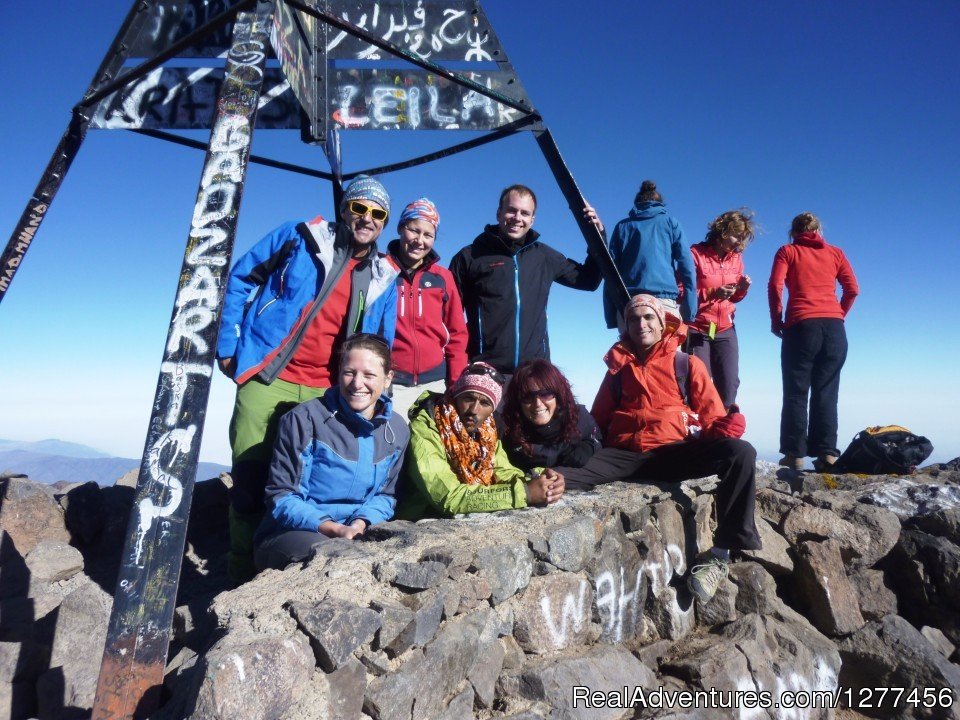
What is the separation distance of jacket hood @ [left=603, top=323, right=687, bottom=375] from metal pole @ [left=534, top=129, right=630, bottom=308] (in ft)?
1.26

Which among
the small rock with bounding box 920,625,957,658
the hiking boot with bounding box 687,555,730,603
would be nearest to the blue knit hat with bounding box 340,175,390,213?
the hiking boot with bounding box 687,555,730,603

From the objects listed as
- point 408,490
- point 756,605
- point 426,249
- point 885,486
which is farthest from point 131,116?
point 885,486

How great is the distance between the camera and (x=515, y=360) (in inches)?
209

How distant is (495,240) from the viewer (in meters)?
5.48

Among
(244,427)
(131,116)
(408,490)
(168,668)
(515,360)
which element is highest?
(131,116)

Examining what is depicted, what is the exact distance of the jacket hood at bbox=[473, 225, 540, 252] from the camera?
5.46 m

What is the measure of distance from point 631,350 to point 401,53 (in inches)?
114

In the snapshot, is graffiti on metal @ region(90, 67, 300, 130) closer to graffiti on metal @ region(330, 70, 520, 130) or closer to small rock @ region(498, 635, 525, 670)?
graffiti on metal @ region(330, 70, 520, 130)

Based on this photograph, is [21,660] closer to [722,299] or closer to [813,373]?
[722,299]

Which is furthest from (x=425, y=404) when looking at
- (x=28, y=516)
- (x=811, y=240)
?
(x=811, y=240)

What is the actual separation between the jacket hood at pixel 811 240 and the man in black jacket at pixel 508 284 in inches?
149

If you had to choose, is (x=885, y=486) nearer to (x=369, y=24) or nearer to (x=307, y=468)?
(x=307, y=468)

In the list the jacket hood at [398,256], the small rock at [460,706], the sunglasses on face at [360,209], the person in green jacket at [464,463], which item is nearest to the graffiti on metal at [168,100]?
the sunglasses on face at [360,209]

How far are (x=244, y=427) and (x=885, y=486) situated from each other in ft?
22.4
